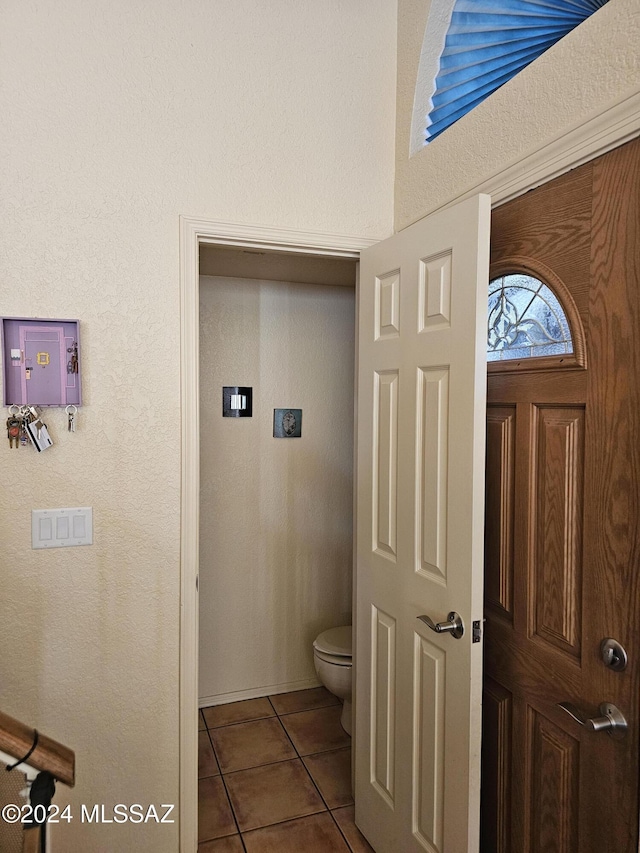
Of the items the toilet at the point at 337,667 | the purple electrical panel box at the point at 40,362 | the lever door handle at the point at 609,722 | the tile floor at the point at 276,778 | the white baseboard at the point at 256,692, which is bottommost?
the tile floor at the point at 276,778

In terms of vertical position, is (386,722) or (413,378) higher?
(413,378)

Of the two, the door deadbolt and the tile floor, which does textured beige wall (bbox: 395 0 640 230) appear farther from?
the tile floor

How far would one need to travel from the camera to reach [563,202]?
4.38 ft

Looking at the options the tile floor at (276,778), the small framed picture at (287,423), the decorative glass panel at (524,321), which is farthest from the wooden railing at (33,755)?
the small framed picture at (287,423)

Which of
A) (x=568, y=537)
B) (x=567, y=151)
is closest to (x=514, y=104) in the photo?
(x=567, y=151)

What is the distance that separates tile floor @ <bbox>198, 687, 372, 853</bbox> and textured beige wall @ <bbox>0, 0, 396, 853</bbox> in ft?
1.11

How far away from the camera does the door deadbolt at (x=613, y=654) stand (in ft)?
3.90

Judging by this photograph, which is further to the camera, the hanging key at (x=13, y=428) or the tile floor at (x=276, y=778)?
the tile floor at (x=276, y=778)

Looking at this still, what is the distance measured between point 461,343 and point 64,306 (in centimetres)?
113

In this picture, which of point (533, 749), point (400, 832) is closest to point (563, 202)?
point (533, 749)

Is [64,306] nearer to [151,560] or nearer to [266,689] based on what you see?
[151,560]

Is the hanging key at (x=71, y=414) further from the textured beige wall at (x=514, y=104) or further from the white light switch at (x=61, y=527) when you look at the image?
the textured beige wall at (x=514, y=104)

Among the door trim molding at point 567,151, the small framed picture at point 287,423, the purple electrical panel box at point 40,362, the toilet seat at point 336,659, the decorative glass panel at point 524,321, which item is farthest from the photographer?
the small framed picture at point 287,423

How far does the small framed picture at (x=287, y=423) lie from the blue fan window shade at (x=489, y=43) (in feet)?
4.95
